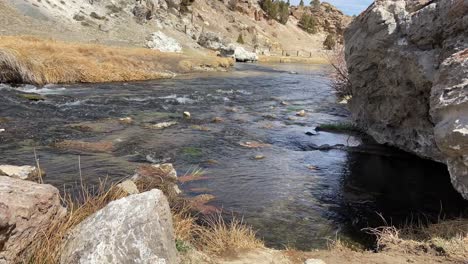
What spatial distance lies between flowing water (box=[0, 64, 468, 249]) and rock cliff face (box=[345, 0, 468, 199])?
1.15 meters

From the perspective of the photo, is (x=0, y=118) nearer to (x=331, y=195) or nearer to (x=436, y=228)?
(x=331, y=195)

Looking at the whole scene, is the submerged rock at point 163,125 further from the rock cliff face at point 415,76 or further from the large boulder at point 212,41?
the large boulder at point 212,41

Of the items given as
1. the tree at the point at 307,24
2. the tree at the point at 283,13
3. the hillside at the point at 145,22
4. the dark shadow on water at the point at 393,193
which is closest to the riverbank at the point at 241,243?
the dark shadow on water at the point at 393,193

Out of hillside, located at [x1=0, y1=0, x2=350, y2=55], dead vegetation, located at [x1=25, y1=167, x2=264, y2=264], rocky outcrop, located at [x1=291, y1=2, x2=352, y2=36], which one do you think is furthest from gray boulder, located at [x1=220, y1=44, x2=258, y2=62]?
rocky outcrop, located at [x1=291, y1=2, x2=352, y2=36]

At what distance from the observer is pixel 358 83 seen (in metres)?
15.3

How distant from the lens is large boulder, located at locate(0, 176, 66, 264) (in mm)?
4359

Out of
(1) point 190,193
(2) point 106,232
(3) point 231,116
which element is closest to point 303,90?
(3) point 231,116

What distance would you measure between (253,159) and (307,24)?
130668 millimetres

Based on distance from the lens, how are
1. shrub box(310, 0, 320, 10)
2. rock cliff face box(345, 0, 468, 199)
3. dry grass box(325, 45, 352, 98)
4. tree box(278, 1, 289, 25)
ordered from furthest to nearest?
shrub box(310, 0, 320, 10), tree box(278, 1, 289, 25), dry grass box(325, 45, 352, 98), rock cliff face box(345, 0, 468, 199)

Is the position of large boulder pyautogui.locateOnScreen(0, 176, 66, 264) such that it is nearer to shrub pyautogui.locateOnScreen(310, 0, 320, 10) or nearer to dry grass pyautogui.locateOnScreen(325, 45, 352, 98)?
dry grass pyautogui.locateOnScreen(325, 45, 352, 98)

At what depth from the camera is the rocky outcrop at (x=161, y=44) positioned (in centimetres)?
4881

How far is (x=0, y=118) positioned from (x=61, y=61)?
13.6 m

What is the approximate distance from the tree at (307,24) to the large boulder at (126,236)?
139 metres

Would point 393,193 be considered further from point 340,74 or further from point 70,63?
point 70,63
